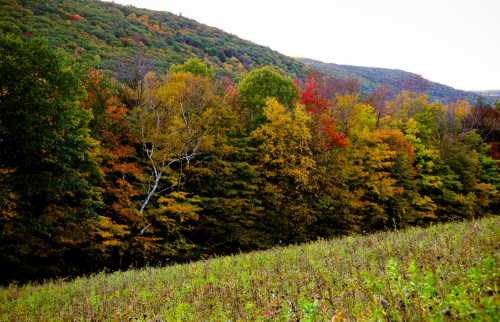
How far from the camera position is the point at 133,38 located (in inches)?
3445

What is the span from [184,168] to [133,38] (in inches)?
2621

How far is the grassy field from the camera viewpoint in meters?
3.99

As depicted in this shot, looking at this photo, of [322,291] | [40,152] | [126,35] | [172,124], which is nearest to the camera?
[322,291]

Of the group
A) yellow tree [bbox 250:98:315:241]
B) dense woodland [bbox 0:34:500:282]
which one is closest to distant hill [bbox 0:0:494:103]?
dense woodland [bbox 0:34:500:282]

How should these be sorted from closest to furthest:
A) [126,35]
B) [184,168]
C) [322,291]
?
[322,291]
[184,168]
[126,35]

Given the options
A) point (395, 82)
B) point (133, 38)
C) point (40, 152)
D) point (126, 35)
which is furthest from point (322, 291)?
point (395, 82)

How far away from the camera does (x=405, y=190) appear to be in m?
39.9

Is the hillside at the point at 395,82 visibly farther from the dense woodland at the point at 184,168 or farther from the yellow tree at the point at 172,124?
the yellow tree at the point at 172,124

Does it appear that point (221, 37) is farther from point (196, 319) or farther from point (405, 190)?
point (196, 319)

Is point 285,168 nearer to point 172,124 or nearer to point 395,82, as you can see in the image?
point 172,124

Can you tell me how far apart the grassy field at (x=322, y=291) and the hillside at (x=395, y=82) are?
96690mm

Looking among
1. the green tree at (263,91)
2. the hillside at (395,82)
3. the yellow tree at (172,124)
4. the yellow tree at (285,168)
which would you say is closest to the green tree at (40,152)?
the yellow tree at (172,124)

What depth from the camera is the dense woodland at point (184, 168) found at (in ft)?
66.2

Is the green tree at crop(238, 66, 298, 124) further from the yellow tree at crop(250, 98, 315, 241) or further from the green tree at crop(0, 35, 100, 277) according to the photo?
the green tree at crop(0, 35, 100, 277)
